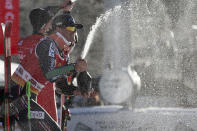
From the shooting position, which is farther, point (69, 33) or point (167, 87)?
point (167, 87)

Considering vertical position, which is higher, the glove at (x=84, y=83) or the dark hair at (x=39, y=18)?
the dark hair at (x=39, y=18)

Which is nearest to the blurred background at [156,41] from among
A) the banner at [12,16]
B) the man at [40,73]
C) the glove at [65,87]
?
the glove at [65,87]

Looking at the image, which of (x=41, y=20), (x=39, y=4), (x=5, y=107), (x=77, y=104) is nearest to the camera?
(x=5, y=107)

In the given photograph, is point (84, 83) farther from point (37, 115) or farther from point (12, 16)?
point (12, 16)

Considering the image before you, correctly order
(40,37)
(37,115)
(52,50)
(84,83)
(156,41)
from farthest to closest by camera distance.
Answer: (156,41), (84,83), (40,37), (52,50), (37,115)

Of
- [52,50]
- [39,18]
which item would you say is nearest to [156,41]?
[39,18]

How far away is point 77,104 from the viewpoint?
9000 mm

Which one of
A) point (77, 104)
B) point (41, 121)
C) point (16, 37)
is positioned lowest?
point (77, 104)

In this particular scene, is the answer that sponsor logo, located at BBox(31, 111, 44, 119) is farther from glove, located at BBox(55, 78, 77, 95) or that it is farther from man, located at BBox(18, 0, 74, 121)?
glove, located at BBox(55, 78, 77, 95)

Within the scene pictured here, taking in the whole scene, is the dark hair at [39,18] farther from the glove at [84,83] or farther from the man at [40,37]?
the glove at [84,83]

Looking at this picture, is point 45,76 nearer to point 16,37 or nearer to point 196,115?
point 16,37

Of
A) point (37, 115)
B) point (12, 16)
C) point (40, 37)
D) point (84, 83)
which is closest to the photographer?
point (37, 115)

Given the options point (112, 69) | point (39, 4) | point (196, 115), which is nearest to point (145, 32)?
point (112, 69)

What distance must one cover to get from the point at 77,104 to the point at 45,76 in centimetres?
444
